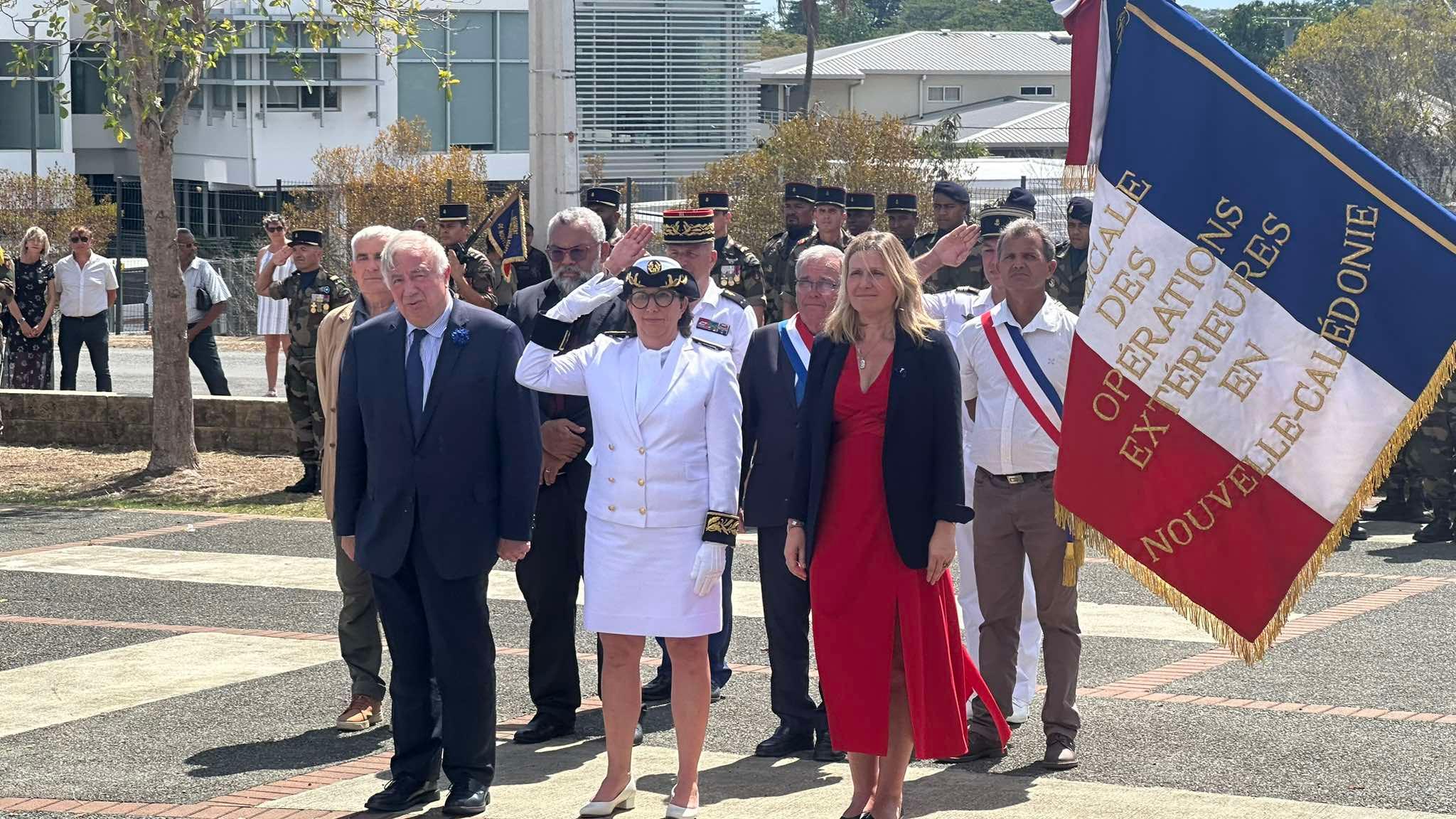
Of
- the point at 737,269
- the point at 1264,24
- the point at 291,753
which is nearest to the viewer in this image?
the point at 291,753

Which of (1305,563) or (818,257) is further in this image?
(818,257)

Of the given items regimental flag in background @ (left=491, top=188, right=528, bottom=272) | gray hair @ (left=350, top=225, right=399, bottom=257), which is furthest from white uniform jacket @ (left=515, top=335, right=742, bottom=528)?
regimental flag in background @ (left=491, top=188, right=528, bottom=272)

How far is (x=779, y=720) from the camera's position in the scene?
7.70 meters

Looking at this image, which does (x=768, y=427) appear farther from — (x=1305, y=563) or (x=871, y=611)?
(x=1305, y=563)

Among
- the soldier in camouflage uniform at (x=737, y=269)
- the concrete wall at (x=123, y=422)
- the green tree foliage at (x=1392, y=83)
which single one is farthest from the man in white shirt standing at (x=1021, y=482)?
the green tree foliage at (x=1392, y=83)

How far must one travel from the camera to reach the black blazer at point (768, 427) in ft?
24.7

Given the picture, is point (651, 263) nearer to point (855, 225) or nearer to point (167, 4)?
point (855, 225)

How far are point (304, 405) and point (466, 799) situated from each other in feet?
26.9

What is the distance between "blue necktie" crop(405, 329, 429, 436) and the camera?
6.62 m

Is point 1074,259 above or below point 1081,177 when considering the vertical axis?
below

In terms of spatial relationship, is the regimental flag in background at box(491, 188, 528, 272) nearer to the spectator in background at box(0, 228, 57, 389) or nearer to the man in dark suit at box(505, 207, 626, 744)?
the spectator in background at box(0, 228, 57, 389)

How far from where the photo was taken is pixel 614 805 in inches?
253

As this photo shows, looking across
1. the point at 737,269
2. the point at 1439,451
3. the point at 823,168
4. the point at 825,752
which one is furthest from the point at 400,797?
the point at 823,168

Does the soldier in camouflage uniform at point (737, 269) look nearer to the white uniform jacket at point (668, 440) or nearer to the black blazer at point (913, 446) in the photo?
the white uniform jacket at point (668, 440)
